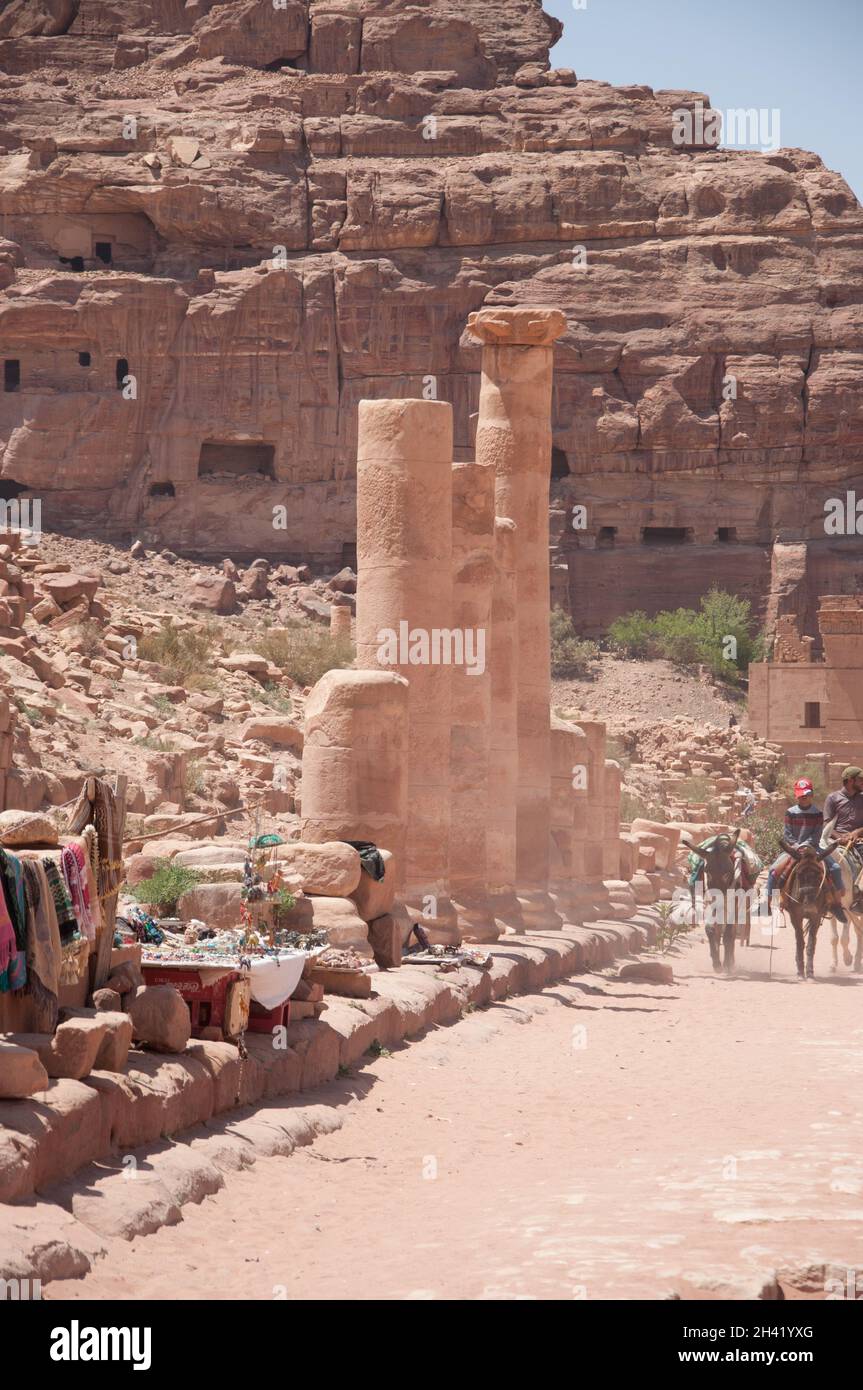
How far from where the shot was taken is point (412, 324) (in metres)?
52.3

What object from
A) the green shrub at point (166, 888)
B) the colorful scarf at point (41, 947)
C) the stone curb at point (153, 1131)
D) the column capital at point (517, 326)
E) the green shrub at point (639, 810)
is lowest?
the green shrub at point (639, 810)

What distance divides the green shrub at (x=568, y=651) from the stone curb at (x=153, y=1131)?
36415mm

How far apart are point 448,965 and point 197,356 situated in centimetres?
3884

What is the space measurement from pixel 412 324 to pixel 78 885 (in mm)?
44553

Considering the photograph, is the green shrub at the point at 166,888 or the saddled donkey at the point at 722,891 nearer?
the green shrub at the point at 166,888

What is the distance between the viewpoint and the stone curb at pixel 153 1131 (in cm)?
707

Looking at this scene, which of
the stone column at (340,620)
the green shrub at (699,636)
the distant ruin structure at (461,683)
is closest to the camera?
the distant ruin structure at (461,683)

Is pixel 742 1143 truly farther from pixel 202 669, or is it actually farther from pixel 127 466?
pixel 127 466

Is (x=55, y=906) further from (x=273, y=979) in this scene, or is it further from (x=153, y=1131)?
(x=273, y=979)

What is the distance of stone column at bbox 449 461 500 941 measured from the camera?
59.9ft

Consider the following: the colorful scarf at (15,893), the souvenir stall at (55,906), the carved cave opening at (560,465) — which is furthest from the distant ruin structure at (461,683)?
the carved cave opening at (560,465)

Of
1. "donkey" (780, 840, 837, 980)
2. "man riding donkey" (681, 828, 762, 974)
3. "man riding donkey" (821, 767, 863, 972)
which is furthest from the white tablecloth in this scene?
"man riding donkey" (681, 828, 762, 974)

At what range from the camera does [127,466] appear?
52312mm

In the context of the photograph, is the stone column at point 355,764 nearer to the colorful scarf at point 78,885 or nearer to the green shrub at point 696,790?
the colorful scarf at point 78,885
